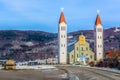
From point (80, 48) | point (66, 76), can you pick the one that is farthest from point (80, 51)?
point (66, 76)

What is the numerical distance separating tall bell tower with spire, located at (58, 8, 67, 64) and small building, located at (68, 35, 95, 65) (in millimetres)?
5267

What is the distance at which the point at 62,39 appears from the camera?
131250 mm

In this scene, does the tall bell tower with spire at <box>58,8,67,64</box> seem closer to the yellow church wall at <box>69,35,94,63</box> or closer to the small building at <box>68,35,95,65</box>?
the small building at <box>68,35,95,65</box>

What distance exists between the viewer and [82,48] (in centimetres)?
13675

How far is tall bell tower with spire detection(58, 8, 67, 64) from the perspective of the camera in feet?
419

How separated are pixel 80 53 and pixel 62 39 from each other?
9277 mm

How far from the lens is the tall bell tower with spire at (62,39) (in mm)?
127750

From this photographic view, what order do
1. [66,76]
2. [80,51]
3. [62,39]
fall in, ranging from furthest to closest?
1. [80,51]
2. [62,39]
3. [66,76]

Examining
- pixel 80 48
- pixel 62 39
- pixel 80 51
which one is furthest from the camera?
pixel 80 48

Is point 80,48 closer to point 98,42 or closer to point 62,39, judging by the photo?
point 98,42

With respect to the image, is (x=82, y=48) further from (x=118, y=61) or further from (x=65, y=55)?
(x=118, y=61)

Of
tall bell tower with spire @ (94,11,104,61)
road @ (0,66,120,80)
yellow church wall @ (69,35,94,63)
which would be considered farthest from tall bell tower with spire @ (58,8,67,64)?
road @ (0,66,120,80)

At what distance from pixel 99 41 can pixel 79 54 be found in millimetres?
8977

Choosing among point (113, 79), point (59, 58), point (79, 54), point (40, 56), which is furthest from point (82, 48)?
point (113, 79)
